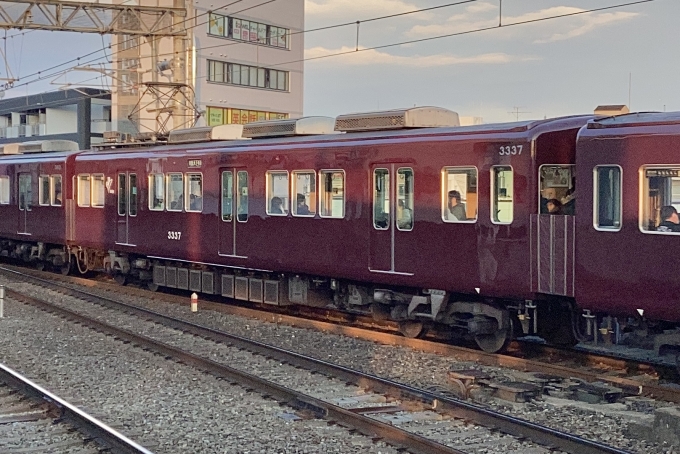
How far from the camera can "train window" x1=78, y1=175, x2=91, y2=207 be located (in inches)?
874

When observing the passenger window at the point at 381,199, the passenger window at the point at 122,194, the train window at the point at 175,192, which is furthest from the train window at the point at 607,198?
the passenger window at the point at 122,194

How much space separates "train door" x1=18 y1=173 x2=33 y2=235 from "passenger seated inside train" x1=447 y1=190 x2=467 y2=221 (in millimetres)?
15194

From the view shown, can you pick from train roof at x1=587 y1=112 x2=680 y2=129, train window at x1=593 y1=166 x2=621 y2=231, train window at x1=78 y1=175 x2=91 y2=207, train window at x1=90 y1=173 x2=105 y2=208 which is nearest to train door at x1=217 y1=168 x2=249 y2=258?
train window at x1=90 y1=173 x2=105 y2=208

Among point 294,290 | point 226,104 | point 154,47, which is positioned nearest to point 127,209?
point 294,290

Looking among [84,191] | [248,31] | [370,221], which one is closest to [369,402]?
[370,221]

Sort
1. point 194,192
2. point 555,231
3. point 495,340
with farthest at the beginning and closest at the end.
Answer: point 194,192 → point 495,340 → point 555,231

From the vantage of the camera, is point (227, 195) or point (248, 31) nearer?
point (227, 195)

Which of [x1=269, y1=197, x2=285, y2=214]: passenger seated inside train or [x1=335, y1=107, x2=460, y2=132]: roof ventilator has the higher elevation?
[x1=335, y1=107, x2=460, y2=132]: roof ventilator

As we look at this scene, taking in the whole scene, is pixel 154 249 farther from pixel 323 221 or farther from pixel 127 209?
pixel 323 221

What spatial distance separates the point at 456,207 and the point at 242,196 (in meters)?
5.30

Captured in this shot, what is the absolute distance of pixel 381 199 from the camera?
14.0 metres

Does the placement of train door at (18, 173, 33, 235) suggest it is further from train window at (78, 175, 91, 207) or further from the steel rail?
the steel rail

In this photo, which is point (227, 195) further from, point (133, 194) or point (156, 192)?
point (133, 194)

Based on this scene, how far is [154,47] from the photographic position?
28.7 m
